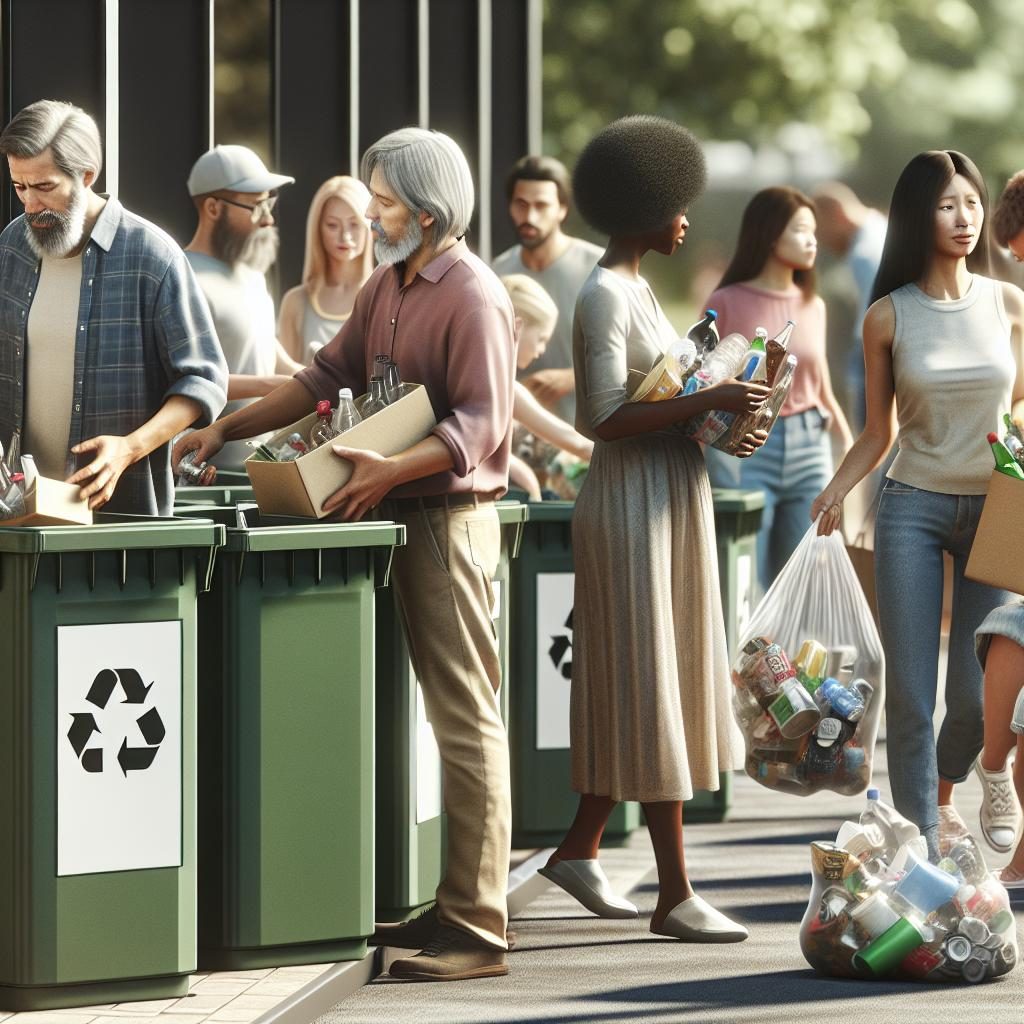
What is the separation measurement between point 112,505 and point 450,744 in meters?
1.06

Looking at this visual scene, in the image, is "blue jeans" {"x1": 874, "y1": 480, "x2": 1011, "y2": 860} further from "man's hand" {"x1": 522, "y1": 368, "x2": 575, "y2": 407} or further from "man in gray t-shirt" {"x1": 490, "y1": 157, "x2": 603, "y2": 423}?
"man in gray t-shirt" {"x1": 490, "y1": 157, "x2": 603, "y2": 423}

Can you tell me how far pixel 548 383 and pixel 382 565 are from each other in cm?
A: 292

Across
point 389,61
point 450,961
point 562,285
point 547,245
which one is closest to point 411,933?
point 450,961

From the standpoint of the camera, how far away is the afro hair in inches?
252

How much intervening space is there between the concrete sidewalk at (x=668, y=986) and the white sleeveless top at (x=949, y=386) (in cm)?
134

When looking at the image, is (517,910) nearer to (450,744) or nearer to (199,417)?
(450,744)

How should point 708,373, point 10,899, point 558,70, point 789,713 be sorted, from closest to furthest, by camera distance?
1. point 10,899
2. point 708,373
3. point 789,713
4. point 558,70

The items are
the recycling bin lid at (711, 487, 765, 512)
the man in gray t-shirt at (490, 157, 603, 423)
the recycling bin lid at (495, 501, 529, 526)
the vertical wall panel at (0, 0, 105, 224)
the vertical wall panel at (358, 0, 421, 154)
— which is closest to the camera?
the recycling bin lid at (495, 501, 529, 526)

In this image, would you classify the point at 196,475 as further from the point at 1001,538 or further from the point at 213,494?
the point at 1001,538

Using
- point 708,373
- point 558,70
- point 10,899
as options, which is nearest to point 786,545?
point 708,373

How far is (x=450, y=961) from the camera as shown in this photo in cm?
606

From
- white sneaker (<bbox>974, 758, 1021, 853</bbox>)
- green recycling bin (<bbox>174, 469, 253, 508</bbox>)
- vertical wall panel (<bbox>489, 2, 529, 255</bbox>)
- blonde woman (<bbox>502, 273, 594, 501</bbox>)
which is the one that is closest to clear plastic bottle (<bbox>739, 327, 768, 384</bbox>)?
blonde woman (<bbox>502, 273, 594, 501</bbox>)

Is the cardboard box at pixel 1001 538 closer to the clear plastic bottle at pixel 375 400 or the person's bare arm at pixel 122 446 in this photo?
the clear plastic bottle at pixel 375 400

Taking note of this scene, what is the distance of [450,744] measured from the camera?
599cm
